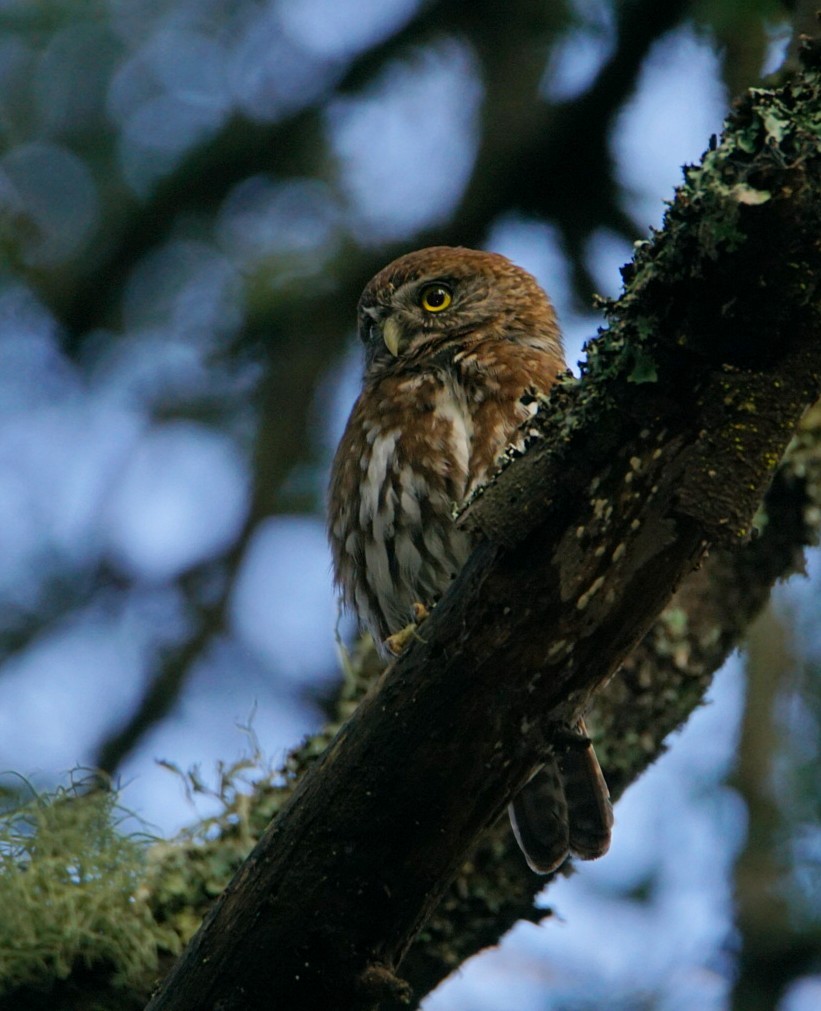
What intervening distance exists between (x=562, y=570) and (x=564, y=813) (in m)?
1.82

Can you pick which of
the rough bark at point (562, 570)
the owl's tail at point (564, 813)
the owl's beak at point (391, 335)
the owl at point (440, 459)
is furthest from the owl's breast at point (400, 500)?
the rough bark at point (562, 570)

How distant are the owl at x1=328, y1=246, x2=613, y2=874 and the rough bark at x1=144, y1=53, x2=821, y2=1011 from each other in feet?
3.62

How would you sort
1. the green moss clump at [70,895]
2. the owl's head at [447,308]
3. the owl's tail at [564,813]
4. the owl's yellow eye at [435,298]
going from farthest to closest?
the owl's yellow eye at [435,298]
the owl's head at [447,308]
the owl's tail at [564,813]
the green moss clump at [70,895]

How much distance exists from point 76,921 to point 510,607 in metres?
1.95

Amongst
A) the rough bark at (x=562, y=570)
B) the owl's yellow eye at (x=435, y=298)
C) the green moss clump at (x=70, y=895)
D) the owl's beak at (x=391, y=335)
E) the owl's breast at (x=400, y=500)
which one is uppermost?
the owl's yellow eye at (x=435, y=298)

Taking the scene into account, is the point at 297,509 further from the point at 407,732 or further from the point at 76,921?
the point at 407,732

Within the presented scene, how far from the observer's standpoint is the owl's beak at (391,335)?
185 inches

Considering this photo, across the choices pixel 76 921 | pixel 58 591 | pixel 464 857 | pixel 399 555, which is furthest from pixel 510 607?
pixel 58 591

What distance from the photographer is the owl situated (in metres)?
3.90

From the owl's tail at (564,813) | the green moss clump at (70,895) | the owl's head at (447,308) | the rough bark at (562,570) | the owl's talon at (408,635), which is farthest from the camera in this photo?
the owl's head at (447,308)

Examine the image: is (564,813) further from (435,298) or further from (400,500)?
(435,298)

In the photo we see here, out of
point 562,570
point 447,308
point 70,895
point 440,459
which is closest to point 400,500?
point 440,459

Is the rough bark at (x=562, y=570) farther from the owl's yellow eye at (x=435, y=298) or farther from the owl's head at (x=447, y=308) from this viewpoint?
the owl's yellow eye at (x=435, y=298)

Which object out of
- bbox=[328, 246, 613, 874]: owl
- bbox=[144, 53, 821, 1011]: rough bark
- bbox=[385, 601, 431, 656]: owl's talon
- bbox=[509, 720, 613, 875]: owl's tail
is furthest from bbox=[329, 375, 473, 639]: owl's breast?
bbox=[144, 53, 821, 1011]: rough bark
